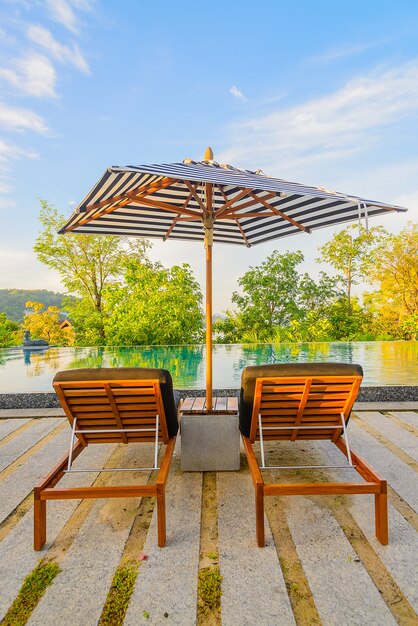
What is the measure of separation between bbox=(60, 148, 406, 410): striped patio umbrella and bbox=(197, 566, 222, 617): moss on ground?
4.29 ft

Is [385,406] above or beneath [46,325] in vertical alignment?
beneath

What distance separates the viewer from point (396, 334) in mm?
16406

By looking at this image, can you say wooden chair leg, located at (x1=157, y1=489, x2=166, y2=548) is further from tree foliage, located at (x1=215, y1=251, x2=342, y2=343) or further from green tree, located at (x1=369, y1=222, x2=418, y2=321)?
green tree, located at (x1=369, y1=222, x2=418, y2=321)

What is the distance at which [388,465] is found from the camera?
120 inches

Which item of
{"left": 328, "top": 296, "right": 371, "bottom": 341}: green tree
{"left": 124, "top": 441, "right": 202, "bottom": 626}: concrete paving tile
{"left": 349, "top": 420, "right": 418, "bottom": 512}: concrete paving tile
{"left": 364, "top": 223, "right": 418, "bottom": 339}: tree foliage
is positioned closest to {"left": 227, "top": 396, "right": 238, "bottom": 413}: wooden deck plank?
{"left": 124, "top": 441, "right": 202, "bottom": 626}: concrete paving tile

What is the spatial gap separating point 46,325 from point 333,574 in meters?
21.3

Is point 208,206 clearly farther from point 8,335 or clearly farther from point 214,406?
point 8,335

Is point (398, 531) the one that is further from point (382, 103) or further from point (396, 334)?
point (396, 334)

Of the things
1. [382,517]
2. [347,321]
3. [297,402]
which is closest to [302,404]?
[297,402]

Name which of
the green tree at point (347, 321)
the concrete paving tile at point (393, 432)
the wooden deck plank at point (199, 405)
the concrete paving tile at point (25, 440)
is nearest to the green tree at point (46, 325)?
the green tree at point (347, 321)

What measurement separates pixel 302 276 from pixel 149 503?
15.6 meters

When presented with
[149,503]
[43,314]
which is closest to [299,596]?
[149,503]

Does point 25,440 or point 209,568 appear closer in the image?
point 209,568

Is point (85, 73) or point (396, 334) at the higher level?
point (85, 73)
